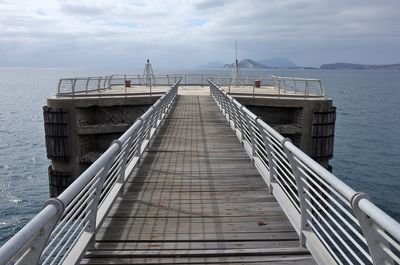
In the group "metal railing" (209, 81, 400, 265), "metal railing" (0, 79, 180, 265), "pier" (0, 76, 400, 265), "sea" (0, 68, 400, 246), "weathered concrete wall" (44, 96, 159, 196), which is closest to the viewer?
"metal railing" (0, 79, 180, 265)

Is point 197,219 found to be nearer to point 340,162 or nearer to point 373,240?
point 373,240

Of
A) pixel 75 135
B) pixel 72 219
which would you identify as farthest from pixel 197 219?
pixel 75 135

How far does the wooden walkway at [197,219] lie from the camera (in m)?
4.57

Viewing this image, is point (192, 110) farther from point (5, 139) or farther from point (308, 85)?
point (5, 139)

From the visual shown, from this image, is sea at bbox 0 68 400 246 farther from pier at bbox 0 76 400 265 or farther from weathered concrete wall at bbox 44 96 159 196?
pier at bbox 0 76 400 265

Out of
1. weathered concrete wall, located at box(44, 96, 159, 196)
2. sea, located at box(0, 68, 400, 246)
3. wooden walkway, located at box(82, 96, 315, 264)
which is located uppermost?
wooden walkway, located at box(82, 96, 315, 264)

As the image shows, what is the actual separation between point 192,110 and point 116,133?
4.19 m

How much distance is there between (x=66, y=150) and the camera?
760 inches

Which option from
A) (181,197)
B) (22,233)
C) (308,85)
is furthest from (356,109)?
(22,233)

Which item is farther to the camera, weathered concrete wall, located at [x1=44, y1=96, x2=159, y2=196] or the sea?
the sea

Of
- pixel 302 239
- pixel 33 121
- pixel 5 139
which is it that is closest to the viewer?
pixel 302 239

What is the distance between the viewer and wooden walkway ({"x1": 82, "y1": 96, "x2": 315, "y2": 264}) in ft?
15.0

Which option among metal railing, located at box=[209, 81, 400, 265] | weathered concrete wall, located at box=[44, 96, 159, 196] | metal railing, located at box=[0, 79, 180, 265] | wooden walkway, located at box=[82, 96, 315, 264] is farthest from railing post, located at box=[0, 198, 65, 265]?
weathered concrete wall, located at box=[44, 96, 159, 196]

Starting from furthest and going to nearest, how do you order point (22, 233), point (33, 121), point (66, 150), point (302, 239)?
point (33, 121) < point (66, 150) < point (302, 239) < point (22, 233)
